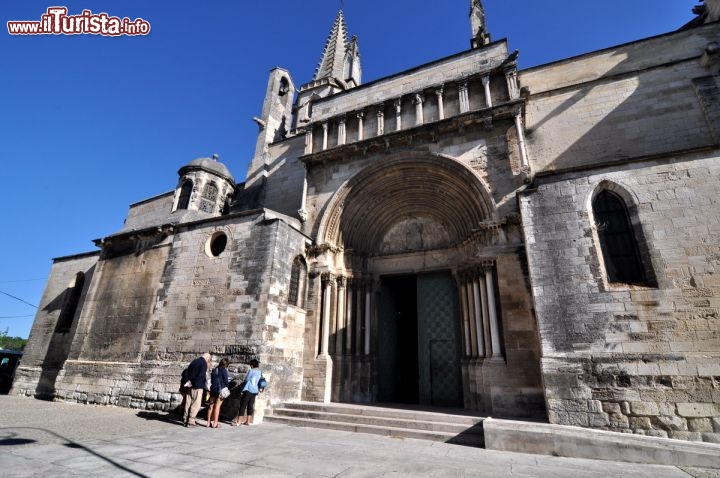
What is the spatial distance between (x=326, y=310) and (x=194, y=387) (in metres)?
3.81

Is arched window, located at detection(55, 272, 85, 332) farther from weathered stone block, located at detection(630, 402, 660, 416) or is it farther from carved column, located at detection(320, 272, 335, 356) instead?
weathered stone block, located at detection(630, 402, 660, 416)

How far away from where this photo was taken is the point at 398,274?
34.9ft

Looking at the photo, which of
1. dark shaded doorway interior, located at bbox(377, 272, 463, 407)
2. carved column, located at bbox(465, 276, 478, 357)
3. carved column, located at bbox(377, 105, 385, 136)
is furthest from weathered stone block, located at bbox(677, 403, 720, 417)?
carved column, located at bbox(377, 105, 385, 136)

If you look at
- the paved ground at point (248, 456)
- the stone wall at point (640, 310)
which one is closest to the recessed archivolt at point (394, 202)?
the stone wall at point (640, 310)

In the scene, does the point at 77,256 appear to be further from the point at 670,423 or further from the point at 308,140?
the point at 670,423

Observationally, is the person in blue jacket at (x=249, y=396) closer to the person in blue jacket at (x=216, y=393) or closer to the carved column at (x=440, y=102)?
the person in blue jacket at (x=216, y=393)

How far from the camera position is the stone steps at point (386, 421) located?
609 centimetres

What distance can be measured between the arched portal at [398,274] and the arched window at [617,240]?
243 centimetres

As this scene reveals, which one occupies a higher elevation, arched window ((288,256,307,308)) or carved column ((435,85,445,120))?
carved column ((435,85,445,120))

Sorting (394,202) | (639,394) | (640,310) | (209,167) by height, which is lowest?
(639,394)

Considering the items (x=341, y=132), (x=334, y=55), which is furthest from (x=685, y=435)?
(x=334, y=55)

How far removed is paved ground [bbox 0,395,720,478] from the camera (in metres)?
3.80

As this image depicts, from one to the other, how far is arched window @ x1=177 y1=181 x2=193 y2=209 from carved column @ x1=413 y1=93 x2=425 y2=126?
8777 millimetres

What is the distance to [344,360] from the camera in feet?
31.1
